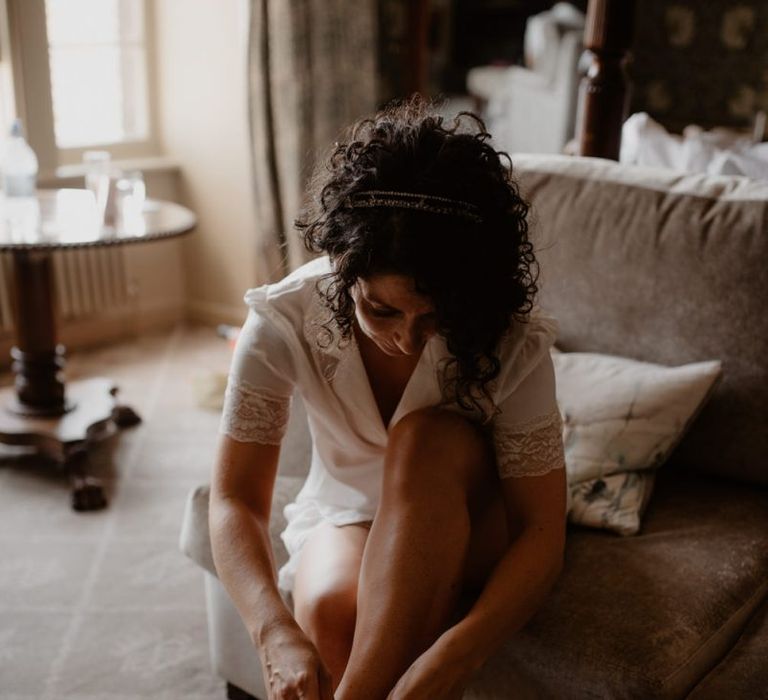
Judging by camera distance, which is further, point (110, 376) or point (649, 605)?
point (110, 376)

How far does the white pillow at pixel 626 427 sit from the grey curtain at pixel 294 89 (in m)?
1.88

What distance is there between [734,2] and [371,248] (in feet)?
10.9

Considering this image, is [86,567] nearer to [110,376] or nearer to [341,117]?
[110,376]

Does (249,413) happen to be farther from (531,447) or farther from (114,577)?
(114,577)

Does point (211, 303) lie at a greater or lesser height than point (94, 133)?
lesser

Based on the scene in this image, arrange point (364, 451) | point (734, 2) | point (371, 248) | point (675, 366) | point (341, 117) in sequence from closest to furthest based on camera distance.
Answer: point (371, 248) < point (364, 451) < point (675, 366) < point (341, 117) < point (734, 2)

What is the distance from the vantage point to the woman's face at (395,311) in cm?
113

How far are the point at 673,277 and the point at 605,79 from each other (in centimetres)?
63

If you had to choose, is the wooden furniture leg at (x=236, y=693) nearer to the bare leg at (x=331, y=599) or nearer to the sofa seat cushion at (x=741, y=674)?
the bare leg at (x=331, y=599)

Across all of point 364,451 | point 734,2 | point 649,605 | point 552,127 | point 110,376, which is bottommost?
point 110,376

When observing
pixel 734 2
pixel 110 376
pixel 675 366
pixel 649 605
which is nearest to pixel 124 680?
pixel 649 605

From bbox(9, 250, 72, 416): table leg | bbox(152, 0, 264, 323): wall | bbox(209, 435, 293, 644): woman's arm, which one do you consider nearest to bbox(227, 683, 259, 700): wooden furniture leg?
→ bbox(209, 435, 293, 644): woman's arm

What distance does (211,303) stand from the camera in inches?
154

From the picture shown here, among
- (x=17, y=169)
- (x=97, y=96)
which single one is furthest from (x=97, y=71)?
(x=17, y=169)
